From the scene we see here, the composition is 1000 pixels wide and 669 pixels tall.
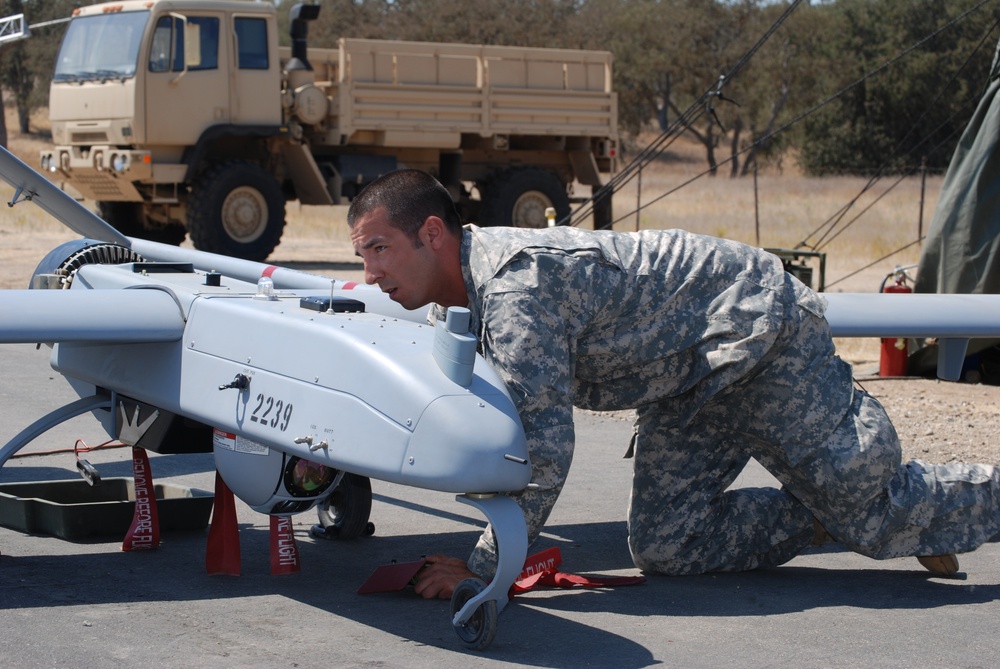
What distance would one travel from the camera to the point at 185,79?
17062mm

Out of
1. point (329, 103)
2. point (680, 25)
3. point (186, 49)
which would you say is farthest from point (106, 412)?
point (680, 25)

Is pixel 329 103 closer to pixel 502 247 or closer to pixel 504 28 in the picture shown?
pixel 502 247

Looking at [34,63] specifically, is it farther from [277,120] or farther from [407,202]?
[407,202]

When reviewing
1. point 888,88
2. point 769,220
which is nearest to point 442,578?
point 769,220

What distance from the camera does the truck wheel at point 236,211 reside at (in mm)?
17125

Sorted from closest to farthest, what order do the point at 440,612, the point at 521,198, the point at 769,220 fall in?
the point at 440,612
the point at 521,198
the point at 769,220

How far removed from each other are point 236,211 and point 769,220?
14081 mm

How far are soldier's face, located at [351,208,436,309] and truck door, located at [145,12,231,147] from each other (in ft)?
43.9

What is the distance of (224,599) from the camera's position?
14.8 feet

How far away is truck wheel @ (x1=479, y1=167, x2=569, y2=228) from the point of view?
2023cm

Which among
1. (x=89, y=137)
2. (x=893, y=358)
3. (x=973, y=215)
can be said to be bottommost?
(x=893, y=358)

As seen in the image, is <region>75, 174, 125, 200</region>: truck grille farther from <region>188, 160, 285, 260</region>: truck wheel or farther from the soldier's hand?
the soldier's hand

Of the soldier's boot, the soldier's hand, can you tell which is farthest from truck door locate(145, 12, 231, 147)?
the soldier's boot

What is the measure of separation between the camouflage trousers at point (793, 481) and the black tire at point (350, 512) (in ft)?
3.83
